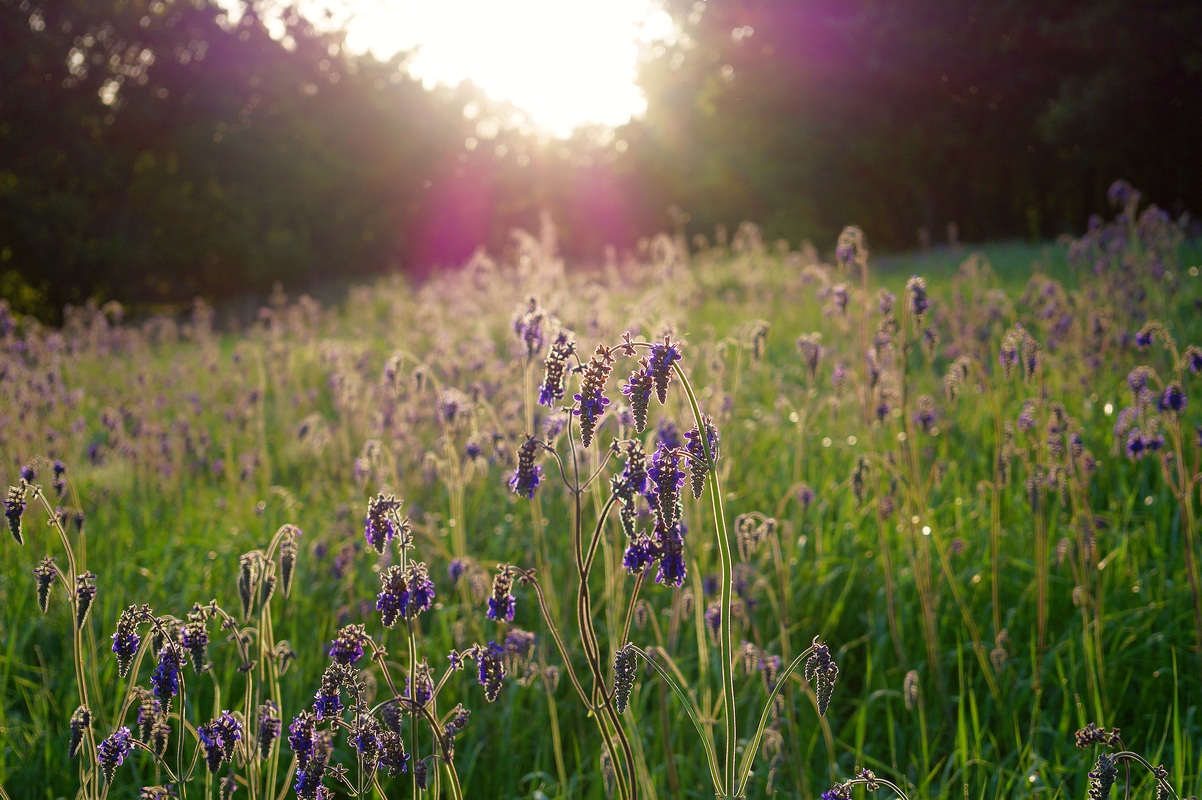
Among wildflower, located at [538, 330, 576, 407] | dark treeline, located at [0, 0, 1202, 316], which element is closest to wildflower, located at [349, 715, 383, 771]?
wildflower, located at [538, 330, 576, 407]

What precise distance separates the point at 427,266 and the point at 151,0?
972 cm

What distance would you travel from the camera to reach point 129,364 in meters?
8.81

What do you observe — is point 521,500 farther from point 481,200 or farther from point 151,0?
point 481,200

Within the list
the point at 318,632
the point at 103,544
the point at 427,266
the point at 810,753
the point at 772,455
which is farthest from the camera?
the point at 427,266

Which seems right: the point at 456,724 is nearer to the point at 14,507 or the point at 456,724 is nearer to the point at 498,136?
the point at 14,507

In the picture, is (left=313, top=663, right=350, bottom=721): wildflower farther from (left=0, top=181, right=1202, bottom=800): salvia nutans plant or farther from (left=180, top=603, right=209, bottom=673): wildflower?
(left=180, top=603, right=209, bottom=673): wildflower


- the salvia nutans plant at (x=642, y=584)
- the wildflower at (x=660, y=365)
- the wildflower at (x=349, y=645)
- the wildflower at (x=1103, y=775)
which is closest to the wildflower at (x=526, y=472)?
the salvia nutans plant at (x=642, y=584)

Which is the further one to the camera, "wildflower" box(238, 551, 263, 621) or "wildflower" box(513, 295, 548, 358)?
"wildflower" box(513, 295, 548, 358)

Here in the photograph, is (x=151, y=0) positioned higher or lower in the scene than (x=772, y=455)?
higher

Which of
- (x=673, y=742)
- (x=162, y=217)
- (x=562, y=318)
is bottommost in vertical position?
(x=673, y=742)

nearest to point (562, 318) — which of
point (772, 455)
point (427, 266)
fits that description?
point (772, 455)

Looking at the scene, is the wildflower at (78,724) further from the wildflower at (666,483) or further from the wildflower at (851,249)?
the wildflower at (851,249)

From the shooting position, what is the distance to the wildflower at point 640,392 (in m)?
1.18

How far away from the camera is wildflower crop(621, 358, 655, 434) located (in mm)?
1185
